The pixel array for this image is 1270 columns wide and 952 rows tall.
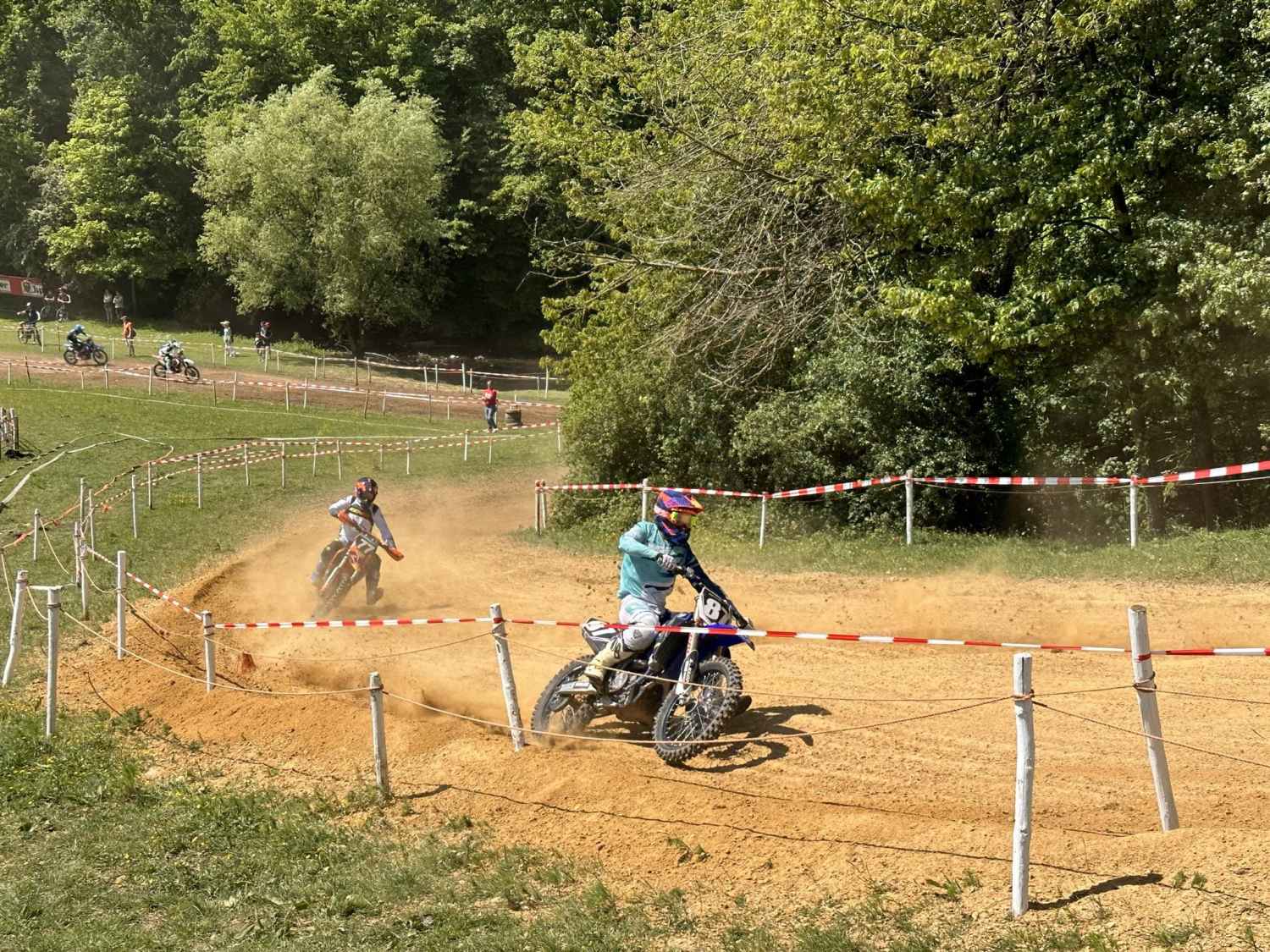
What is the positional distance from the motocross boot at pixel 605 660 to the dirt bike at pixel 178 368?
39.7 metres

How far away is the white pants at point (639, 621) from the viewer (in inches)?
444

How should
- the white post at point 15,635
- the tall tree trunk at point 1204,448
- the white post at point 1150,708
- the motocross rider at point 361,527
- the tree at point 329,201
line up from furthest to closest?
the tree at point 329,201 → the tall tree trunk at point 1204,448 → the motocross rider at point 361,527 → the white post at point 15,635 → the white post at point 1150,708

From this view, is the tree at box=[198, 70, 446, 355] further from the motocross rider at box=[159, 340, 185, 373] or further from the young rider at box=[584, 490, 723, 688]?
the young rider at box=[584, 490, 723, 688]

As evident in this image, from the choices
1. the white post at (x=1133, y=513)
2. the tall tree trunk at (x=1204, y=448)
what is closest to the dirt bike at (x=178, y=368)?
the tall tree trunk at (x=1204, y=448)

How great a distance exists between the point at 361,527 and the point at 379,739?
7478mm

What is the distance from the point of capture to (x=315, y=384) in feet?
166

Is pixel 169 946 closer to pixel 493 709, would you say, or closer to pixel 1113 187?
pixel 493 709

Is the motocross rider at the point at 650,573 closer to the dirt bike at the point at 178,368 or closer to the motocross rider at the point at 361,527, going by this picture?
the motocross rider at the point at 361,527

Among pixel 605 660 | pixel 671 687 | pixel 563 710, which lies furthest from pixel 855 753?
pixel 563 710

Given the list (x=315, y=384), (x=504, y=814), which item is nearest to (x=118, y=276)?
(x=315, y=384)

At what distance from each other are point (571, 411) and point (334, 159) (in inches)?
1416

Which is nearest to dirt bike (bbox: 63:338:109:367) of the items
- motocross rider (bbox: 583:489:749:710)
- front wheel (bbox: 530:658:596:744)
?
front wheel (bbox: 530:658:596:744)

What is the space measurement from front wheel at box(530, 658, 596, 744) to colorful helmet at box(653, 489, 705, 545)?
144cm

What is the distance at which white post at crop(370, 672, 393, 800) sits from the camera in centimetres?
1091
